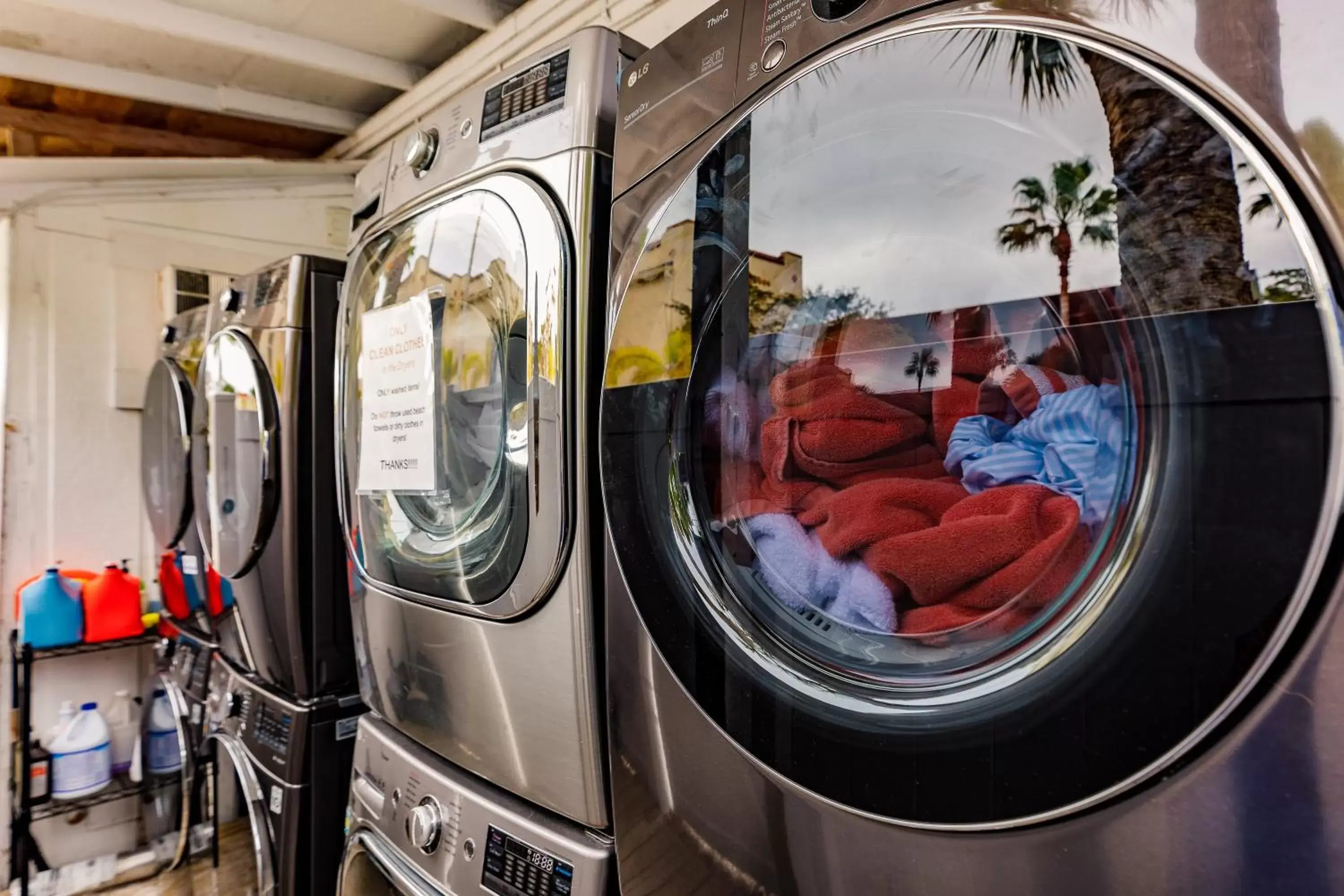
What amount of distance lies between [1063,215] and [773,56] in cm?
33

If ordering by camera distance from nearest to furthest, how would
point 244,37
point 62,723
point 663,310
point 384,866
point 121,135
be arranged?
point 663,310
point 384,866
point 244,37
point 62,723
point 121,135

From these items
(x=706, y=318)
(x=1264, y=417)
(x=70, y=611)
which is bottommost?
(x=70, y=611)

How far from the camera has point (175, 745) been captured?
2518mm

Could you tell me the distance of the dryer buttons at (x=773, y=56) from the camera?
2.27ft

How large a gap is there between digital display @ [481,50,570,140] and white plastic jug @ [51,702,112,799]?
258cm

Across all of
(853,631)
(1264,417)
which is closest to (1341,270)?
(1264,417)

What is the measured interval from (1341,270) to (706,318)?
50cm

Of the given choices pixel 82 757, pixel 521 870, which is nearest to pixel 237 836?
pixel 82 757

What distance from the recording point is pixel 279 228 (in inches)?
116

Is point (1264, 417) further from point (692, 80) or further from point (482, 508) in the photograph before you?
point (482, 508)

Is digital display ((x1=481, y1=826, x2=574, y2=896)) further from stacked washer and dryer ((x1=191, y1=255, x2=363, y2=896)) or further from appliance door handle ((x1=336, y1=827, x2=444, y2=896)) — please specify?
stacked washer and dryer ((x1=191, y1=255, x2=363, y2=896))

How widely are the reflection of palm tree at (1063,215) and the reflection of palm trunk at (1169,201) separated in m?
0.01

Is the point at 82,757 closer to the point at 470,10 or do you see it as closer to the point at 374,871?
the point at 374,871

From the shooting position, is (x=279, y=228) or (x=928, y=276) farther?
(x=279, y=228)
